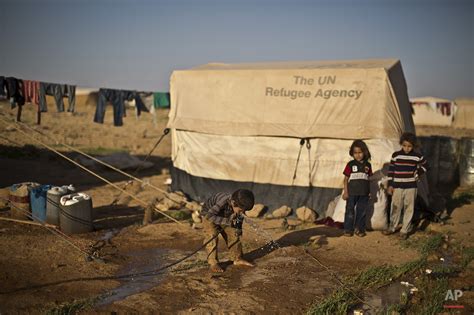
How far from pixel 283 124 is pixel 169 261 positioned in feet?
14.1

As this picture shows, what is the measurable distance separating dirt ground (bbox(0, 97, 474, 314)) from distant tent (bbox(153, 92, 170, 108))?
343 centimetres

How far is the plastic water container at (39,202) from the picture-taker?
764cm

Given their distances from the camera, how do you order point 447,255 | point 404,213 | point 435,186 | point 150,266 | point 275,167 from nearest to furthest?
1. point 150,266
2. point 447,255
3. point 404,213
4. point 275,167
5. point 435,186

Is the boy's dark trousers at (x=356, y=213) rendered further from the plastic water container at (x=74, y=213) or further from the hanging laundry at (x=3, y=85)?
the hanging laundry at (x=3, y=85)

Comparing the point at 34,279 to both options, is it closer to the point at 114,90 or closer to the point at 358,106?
the point at 358,106

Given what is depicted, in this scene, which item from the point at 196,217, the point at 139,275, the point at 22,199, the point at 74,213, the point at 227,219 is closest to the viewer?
the point at 227,219

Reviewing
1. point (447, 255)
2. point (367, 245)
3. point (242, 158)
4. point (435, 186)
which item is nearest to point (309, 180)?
point (242, 158)

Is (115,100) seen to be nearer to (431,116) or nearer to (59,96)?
(59,96)

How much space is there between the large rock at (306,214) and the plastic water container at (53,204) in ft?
14.4

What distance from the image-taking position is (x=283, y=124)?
970 centimetres

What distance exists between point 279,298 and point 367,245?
2.80 metres

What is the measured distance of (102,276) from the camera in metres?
5.73

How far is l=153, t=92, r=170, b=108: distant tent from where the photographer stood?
13.1m

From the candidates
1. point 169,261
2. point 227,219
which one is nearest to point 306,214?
point 169,261
